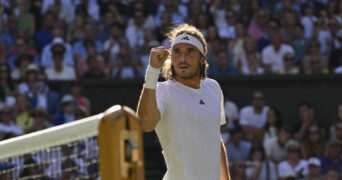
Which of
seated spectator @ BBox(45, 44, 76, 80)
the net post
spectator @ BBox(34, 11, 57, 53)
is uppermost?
spectator @ BBox(34, 11, 57, 53)

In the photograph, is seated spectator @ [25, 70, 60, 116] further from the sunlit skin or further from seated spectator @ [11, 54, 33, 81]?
the sunlit skin

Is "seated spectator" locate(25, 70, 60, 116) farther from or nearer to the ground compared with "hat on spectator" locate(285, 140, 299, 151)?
farther from the ground

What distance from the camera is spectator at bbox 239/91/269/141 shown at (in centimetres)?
1530

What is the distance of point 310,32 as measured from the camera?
17984mm

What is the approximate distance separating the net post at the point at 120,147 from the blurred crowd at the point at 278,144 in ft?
31.2

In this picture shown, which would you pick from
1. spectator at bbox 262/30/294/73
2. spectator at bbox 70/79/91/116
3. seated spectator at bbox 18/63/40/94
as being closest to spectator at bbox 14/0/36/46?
seated spectator at bbox 18/63/40/94

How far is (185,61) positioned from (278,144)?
818 cm

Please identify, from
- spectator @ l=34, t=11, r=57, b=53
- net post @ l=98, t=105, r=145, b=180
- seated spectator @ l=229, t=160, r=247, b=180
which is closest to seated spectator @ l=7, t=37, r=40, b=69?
spectator @ l=34, t=11, r=57, b=53

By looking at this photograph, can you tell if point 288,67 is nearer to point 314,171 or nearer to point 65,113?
point 314,171

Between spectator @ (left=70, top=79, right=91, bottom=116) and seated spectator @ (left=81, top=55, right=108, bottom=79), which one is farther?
seated spectator @ (left=81, top=55, right=108, bottom=79)

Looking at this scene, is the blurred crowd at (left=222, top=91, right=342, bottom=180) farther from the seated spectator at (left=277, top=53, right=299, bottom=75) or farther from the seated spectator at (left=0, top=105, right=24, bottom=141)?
the seated spectator at (left=0, top=105, right=24, bottom=141)

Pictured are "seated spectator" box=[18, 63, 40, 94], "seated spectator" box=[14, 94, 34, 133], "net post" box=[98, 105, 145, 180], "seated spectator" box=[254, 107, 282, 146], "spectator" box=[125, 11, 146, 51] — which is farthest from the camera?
"spectator" box=[125, 11, 146, 51]

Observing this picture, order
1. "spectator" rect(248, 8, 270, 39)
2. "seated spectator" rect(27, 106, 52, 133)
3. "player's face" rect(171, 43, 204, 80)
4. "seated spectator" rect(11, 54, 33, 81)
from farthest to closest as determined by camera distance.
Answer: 1. "spectator" rect(248, 8, 270, 39)
2. "seated spectator" rect(11, 54, 33, 81)
3. "seated spectator" rect(27, 106, 52, 133)
4. "player's face" rect(171, 43, 204, 80)

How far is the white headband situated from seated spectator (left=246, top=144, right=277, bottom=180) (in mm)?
7445
